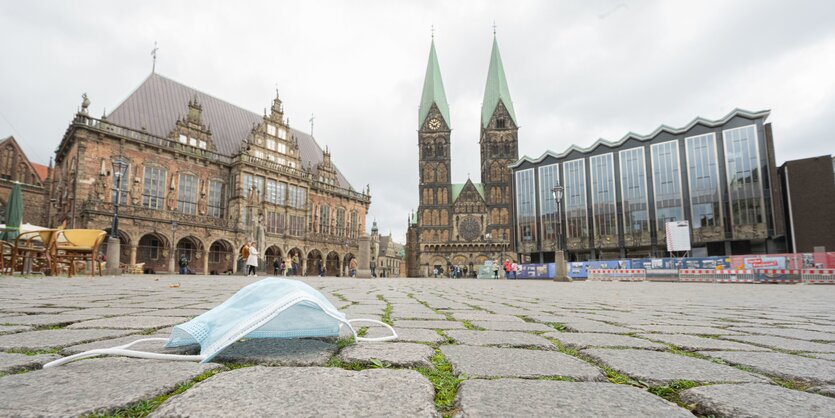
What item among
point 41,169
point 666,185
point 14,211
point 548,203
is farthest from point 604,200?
point 41,169

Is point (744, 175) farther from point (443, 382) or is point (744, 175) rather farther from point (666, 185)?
point (443, 382)

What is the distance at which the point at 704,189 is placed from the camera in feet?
119

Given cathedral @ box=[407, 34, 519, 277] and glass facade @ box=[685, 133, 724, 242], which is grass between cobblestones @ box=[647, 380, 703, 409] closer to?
glass facade @ box=[685, 133, 724, 242]

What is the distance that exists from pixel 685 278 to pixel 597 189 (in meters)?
22.0

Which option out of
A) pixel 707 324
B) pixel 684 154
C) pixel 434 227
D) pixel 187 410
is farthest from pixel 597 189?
pixel 187 410

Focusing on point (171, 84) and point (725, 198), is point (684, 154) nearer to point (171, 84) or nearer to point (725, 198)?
point (725, 198)

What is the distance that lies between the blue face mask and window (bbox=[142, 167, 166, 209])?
31.9m

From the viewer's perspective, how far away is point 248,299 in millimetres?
1874

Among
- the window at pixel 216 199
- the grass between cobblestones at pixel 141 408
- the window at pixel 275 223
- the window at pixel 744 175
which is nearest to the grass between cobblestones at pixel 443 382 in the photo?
the grass between cobblestones at pixel 141 408

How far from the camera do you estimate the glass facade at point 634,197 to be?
38.9 metres

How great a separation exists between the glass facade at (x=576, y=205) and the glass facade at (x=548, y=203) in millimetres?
1241

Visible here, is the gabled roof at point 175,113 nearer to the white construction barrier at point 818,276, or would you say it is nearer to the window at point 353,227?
the window at point 353,227

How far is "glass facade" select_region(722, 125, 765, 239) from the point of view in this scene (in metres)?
33.5

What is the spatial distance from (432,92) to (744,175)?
42359 mm
